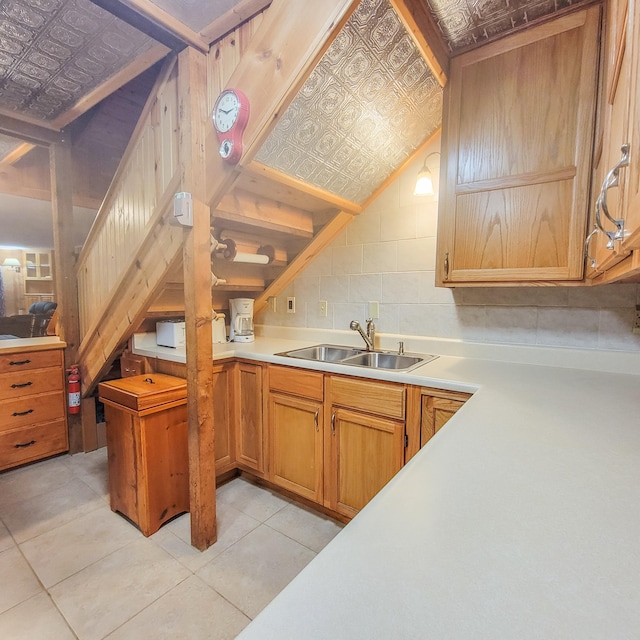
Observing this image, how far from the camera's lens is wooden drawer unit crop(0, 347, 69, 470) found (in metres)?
2.40

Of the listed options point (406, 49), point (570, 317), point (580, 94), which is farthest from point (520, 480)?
point (406, 49)

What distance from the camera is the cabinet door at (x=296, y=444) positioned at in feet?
6.40

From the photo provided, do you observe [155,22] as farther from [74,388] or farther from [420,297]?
[74,388]

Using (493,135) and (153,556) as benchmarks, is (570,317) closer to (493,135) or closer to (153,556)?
(493,135)

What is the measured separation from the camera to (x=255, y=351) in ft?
7.29

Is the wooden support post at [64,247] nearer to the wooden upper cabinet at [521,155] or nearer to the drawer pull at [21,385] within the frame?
the drawer pull at [21,385]

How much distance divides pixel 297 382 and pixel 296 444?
1.25ft

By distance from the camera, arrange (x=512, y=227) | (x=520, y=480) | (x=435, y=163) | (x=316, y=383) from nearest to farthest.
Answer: (x=520, y=480), (x=512, y=227), (x=316, y=383), (x=435, y=163)

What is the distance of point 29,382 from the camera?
2477 millimetres

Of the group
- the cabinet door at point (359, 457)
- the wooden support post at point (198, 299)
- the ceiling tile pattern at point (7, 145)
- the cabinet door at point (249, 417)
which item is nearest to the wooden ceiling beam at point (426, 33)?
the wooden support post at point (198, 299)

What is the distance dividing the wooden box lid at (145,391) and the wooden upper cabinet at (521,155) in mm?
1553

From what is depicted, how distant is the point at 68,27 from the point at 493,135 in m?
1.96

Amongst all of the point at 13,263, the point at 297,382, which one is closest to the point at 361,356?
the point at 297,382

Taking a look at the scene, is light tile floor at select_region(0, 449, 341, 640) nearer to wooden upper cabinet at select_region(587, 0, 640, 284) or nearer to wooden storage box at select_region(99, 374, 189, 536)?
wooden storage box at select_region(99, 374, 189, 536)
